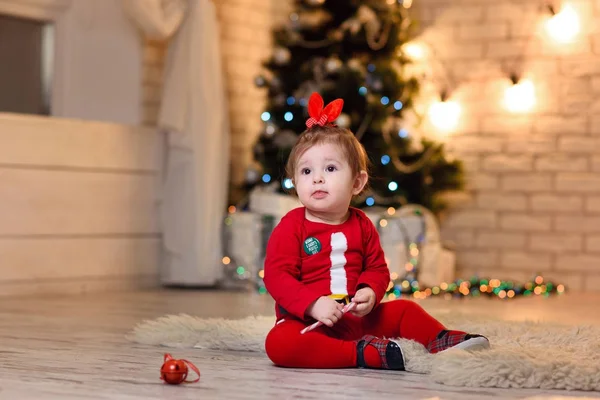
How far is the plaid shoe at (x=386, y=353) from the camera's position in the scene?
2688 millimetres

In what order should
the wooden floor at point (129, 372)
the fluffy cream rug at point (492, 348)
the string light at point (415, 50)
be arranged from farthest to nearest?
1. the string light at point (415, 50)
2. the fluffy cream rug at point (492, 348)
3. the wooden floor at point (129, 372)

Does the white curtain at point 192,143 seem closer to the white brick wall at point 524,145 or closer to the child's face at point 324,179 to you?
the white brick wall at point 524,145

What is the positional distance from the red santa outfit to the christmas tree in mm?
2707

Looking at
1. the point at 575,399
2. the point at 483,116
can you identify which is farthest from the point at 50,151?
the point at 575,399

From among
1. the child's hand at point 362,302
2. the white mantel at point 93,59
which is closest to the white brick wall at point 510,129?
the white mantel at point 93,59

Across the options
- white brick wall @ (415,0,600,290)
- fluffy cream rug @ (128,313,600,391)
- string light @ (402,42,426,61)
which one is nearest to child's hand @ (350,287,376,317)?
fluffy cream rug @ (128,313,600,391)

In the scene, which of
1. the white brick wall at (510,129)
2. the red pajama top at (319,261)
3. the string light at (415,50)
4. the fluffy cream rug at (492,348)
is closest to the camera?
the fluffy cream rug at (492,348)

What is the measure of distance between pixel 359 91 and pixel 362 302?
9.78ft

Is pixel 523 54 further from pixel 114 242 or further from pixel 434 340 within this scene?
pixel 434 340

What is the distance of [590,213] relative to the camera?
19.1 feet

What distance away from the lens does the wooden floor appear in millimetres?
2293

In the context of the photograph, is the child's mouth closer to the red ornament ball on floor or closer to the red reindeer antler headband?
the red reindeer antler headband

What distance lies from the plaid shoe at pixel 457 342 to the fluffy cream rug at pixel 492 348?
0.05m

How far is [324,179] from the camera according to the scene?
9.36 feet
